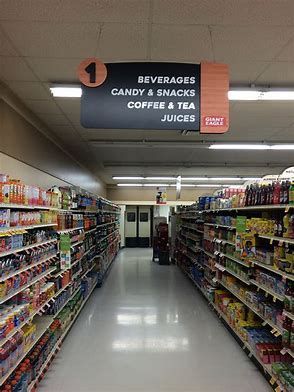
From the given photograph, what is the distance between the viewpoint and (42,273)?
4652 millimetres

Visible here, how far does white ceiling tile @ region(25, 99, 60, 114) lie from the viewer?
5.61 meters

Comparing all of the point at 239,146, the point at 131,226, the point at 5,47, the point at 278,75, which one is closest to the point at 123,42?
the point at 5,47

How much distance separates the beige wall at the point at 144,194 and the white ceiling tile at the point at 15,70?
16.6 m

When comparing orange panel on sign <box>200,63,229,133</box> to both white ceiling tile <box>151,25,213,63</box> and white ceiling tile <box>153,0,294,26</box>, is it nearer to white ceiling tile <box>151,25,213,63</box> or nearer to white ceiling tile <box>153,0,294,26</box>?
white ceiling tile <box>151,25,213,63</box>

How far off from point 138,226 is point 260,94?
712 inches

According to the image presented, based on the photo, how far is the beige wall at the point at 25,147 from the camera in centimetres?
483

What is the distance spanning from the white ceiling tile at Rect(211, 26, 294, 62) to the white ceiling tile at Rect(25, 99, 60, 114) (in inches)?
111

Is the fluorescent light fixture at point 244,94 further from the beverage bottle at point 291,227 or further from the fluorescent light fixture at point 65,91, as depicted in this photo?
the fluorescent light fixture at point 65,91

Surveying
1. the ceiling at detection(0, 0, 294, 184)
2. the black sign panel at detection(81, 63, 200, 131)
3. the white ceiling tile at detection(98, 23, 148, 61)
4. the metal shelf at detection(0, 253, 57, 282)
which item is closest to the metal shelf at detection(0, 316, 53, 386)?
the metal shelf at detection(0, 253, 57, 282)

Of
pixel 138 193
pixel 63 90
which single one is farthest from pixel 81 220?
pixel 138 193

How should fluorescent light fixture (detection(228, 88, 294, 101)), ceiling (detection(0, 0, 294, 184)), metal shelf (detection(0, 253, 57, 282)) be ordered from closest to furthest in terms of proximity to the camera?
ceiling (detection(0, 0, 294, 184)), metal shelf (detection(0, 253, 57, 282)), fluorescent light fixture (detection(228, 88, 294, 101))

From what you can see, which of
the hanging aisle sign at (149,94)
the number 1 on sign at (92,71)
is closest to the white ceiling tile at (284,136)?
the hanging aisle sign at (149,94)

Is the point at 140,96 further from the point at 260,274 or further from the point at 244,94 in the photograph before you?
the point at 260,274

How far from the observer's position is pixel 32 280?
416 centimetres
